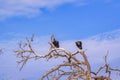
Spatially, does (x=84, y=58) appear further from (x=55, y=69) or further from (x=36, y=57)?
(x=36, y=57)

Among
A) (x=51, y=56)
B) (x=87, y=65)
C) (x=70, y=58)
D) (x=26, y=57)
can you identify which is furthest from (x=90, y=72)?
(x=26, y=57)

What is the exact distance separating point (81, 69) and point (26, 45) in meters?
2.30

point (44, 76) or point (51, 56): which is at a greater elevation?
point (51, 56)

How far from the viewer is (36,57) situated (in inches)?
387

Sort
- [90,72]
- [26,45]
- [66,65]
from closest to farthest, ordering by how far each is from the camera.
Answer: [90,72], [66,65], [26,45]

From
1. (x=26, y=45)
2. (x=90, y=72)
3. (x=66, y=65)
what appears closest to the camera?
(x=90, y=72)

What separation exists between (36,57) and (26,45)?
0.64m

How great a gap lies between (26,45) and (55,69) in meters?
1.48

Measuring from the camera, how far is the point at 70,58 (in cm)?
926

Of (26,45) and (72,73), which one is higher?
(26,45)

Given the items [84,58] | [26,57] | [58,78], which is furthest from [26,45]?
[84,58]

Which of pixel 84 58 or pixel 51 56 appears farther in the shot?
pixel 51 56

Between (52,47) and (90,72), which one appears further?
(52,47)

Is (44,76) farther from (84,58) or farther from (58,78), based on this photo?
(84,58)
